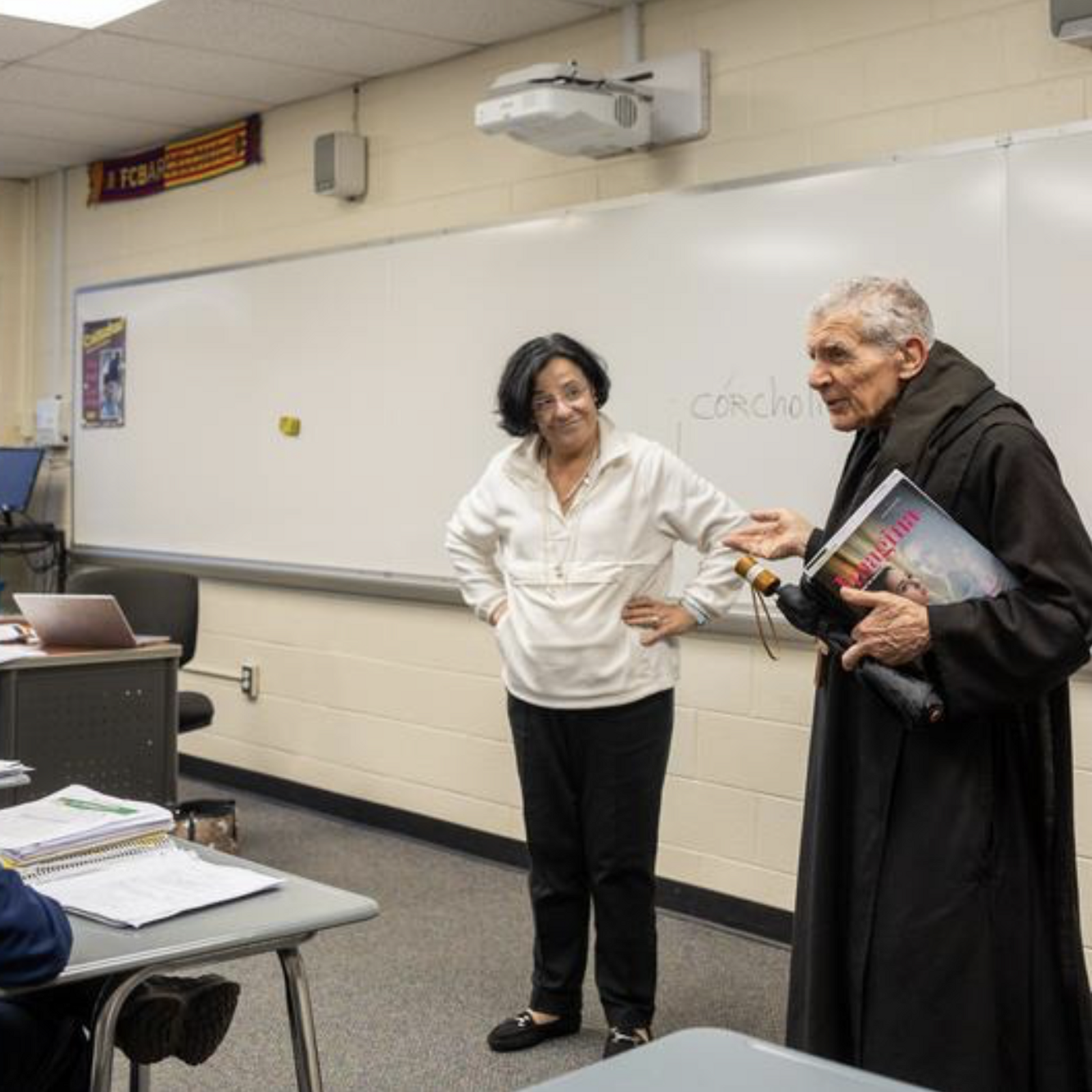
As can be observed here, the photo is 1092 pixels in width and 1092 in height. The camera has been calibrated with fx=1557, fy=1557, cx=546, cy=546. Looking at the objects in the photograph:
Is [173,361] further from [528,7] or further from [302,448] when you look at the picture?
[528,7]

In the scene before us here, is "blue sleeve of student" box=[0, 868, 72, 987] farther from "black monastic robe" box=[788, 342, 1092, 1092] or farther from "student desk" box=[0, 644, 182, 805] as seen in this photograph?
"student desk" box=[0, 644, 182, 805]

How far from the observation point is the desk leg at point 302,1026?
200 centimetres

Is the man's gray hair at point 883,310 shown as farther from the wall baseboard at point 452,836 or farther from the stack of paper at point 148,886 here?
the wall baseboard at point 452,836

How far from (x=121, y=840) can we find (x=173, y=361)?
13.6 feet

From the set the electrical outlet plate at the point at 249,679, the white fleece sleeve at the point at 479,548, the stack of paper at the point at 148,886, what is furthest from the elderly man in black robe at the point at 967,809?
the electrical outlet plate at the point at 249,679

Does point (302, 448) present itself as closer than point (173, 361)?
Yes

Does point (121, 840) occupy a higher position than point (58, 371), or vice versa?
point (58, 371)

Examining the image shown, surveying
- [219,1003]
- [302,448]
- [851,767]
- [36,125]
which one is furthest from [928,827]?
[36,125]

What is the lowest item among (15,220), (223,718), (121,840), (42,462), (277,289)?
(223,718)

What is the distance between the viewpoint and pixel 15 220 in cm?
686

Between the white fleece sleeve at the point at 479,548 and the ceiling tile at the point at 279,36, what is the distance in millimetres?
1835

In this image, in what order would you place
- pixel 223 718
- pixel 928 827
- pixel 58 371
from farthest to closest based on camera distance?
pixel 58 371
pixel 223 718
pixel 928 827

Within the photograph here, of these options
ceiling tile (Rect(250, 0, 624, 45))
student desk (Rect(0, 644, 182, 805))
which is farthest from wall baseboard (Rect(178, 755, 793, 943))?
ceiling tile (Rect(250, 0, 624, 45))

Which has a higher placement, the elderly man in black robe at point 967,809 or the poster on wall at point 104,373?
the poster on wall at point 104,373
